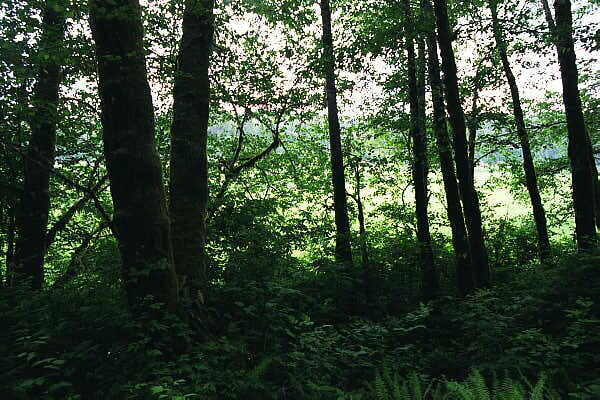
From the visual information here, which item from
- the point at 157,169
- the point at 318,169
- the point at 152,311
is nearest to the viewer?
the point at 152,311

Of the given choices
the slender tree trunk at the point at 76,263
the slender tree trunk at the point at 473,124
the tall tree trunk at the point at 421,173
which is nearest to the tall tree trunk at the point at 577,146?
the slender tree trunk at the point at 473,124

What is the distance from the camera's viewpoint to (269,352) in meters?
4.57

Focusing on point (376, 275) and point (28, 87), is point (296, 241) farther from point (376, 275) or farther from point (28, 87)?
point (28, 87)

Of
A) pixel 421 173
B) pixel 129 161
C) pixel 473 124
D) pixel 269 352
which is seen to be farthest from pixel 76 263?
pixel 473 124

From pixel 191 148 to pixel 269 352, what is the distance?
11.3 feet

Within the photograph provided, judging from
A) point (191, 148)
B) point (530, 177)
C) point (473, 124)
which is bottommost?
point (191, 148)

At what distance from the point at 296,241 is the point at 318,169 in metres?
8.57

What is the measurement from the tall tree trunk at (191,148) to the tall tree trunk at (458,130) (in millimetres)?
6086

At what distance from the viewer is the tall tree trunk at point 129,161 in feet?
14.0

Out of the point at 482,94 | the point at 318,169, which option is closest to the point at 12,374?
the point at 318,169

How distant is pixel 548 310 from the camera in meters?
5.72

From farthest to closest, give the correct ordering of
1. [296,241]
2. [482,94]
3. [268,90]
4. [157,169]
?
[482,94]
[296,241]
[268,90]
[157,169]

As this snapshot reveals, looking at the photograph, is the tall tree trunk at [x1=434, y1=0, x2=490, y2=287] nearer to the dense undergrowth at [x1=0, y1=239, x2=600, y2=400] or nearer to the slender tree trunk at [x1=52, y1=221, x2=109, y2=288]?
the dense undergrowth at [x1=0, y1=239, x2=600, y2=400]

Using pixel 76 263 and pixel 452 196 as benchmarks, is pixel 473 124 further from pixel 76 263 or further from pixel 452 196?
pixel 76 263
